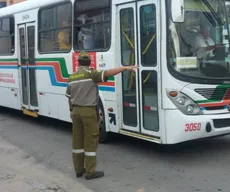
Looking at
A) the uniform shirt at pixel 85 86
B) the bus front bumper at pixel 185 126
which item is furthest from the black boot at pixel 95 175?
the bus front bumper at pixel 185 126

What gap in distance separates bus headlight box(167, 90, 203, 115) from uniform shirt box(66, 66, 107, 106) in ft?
3.77

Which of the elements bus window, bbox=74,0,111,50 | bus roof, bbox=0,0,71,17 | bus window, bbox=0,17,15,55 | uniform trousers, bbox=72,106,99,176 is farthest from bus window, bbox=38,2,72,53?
uniform trousers, bbox=72,106,99,176

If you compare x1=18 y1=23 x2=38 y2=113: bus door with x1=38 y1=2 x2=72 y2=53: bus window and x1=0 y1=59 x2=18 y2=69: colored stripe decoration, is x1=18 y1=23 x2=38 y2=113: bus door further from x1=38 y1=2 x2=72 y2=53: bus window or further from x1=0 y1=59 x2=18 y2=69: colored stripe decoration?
x1=38 y1=2 x2=72 y2=53: bus window

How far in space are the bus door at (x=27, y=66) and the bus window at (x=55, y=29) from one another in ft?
1.67

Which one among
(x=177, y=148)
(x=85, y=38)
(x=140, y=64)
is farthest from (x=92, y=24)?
(x=177, y=148)

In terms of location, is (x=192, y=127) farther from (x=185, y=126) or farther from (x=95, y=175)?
(x=95, y=175)

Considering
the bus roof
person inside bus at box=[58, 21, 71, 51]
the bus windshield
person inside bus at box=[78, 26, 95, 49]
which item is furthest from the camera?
the bus roof

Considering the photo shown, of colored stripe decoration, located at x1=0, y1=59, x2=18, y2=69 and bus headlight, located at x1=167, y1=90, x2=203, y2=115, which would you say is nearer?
bus headlight, located at x1=167, y1=90, x2=203, y2=115

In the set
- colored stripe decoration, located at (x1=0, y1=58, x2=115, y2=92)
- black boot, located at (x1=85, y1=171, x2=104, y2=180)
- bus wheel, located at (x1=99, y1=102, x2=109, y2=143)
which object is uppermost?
colored stripe decoration, located at (x1=0, y1=58, x2=115, y2=92)

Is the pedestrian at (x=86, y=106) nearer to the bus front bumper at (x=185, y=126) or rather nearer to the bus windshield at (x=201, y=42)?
the bus windshield at (x=201, y=42)

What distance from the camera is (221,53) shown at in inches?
271

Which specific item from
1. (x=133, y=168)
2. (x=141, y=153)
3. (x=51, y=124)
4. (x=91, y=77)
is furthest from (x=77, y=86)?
(x=51, y=124)

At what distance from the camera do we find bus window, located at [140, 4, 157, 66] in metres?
6.78

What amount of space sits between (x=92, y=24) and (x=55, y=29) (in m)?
1.59
